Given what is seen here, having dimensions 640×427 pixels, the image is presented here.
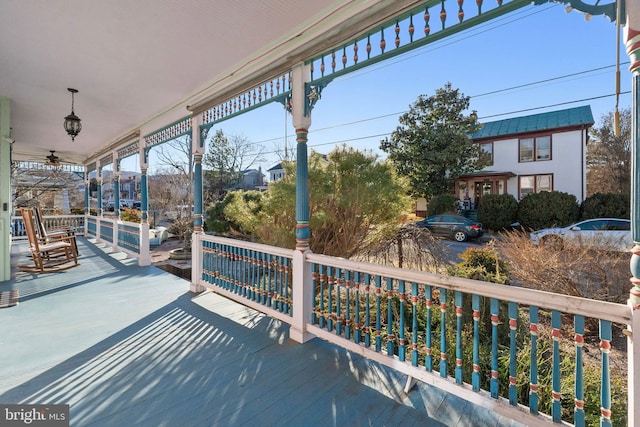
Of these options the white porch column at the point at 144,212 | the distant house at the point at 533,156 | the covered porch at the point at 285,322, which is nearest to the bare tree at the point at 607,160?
the distant house at the point at 533,156

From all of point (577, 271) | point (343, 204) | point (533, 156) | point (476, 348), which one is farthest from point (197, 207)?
point (533, 156)

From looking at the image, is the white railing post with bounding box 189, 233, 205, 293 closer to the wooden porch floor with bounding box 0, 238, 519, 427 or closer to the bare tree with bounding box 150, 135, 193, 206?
the wooden porch floor with bounding box 0, 238, 519, 427

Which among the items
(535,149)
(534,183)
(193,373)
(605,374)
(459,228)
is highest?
(535,149)

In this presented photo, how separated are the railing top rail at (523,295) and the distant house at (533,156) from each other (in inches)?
571

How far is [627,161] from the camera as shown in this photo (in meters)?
14.4

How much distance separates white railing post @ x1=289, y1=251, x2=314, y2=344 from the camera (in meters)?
2.81

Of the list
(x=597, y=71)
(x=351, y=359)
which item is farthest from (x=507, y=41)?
(x=351, y=359)

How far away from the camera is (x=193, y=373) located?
2.26 meters

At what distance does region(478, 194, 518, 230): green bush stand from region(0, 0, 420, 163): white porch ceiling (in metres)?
12.2

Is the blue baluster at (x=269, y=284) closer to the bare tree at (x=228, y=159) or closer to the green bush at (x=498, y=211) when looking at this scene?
the green bush at (x=498, y=211)

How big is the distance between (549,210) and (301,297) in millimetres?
12697

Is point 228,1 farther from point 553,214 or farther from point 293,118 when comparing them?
point 553,214

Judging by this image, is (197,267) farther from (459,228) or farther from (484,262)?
(459,228)

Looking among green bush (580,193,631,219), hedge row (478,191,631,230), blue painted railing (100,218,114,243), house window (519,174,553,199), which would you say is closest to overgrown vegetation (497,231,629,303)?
hedge row (478,191,631,230)
